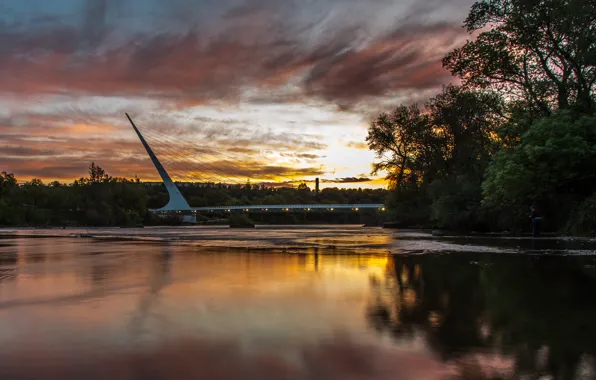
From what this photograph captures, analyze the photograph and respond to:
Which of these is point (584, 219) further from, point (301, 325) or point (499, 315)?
point (301, 325)

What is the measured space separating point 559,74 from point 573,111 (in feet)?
18.2

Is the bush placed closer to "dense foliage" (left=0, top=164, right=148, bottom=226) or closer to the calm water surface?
the calm water surface

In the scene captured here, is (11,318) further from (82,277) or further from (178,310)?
(82,277)

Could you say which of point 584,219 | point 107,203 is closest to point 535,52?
point 584,219

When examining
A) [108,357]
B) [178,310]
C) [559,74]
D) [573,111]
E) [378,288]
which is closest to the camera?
[108,357]

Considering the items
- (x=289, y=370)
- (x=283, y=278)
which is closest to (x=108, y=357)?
(x=289, y=370)

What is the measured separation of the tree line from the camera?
2888cm

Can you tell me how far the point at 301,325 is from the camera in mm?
7242

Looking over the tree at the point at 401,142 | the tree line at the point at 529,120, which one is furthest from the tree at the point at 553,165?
the tree at the point at 401,142

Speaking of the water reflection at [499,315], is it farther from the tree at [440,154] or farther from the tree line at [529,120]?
the tree at [440,154]

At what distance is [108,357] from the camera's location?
18.3 feet

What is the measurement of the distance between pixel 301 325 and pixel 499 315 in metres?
2.78

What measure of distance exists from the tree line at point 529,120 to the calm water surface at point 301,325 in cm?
1708

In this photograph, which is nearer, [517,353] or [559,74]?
[517,353]
